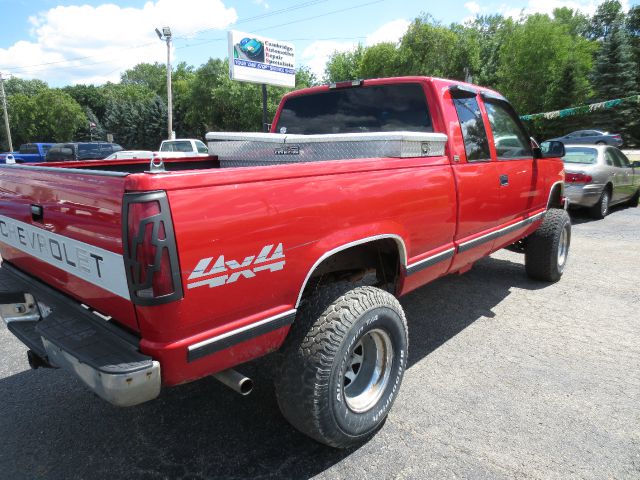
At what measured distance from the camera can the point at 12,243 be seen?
8.66 ft

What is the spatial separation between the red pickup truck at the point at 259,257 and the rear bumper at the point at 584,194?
6.75 metres

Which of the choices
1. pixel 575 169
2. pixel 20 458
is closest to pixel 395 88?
pixel 20 458

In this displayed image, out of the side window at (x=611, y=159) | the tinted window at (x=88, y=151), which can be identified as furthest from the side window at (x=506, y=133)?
the tinted window at (x=88, y=151)

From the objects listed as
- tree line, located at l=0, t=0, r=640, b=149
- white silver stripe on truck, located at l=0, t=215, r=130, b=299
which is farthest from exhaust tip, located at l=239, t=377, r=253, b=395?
tree line, located at l=0, t=0, r=640, b=149

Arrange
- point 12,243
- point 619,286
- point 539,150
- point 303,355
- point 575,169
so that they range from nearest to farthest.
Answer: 1. point 303,355
2. point 12,243
3. point 539,150
4. point 619,286
5. point 575,169

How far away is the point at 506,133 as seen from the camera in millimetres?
4176

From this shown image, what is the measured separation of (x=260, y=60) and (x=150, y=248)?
58.4ft

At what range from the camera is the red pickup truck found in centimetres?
166

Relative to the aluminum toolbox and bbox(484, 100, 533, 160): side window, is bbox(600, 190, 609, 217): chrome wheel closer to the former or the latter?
bbox(484, 100, 533, 160): side window

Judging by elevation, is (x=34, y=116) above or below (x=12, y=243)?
above

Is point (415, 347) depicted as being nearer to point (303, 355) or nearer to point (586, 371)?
point (586, 371)

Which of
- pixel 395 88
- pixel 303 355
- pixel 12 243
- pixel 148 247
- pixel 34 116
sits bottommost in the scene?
pixel 303 355

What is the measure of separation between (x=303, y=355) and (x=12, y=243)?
6.26 feet

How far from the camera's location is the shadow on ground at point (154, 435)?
2301mm
